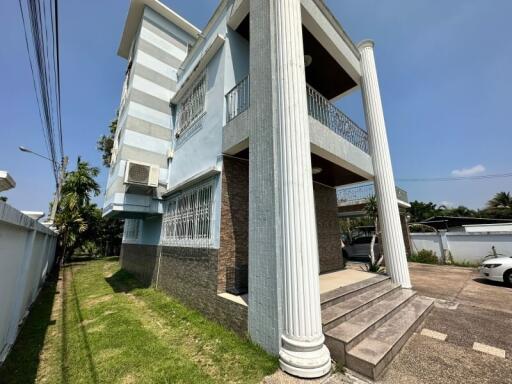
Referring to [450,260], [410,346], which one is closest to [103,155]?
[410,346]

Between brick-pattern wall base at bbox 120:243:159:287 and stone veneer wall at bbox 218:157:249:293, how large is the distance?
4244 millimetres

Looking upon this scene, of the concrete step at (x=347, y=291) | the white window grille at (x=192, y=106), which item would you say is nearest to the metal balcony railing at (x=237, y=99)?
the white window grille at (x=192, y=106)

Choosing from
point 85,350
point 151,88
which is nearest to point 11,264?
point 85,350

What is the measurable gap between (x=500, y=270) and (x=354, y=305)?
6720 millimetres

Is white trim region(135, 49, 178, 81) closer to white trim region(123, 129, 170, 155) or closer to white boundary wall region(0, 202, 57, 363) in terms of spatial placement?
white trim region(123, 129, 170, 155)

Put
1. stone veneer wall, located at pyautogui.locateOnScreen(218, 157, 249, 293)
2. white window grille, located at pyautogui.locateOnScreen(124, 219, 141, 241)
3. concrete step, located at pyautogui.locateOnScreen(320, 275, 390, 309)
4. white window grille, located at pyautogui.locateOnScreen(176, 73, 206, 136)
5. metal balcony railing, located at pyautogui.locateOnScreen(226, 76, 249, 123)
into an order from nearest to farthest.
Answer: concrete step, located at pyautogui.locateOnScreen(320, 275, 390, 309) < stone veneer wall, located at pyautogui.locateOnScreen(218, 157, 249, 293) < metal balcony railing, located at pyautogui.locateOnScreen(226, 76, 249, 123) < white window grille, located at pyautogui.locateOnScreen(176, 73, 206, 136) < white window grille, located at pyautogui.locateOnScreen(124, 219, 141, 241)

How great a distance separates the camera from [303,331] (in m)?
3.08

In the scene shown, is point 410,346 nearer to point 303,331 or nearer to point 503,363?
Result: point 503,363

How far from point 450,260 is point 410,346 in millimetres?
12242

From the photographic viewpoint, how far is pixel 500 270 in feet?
24.2

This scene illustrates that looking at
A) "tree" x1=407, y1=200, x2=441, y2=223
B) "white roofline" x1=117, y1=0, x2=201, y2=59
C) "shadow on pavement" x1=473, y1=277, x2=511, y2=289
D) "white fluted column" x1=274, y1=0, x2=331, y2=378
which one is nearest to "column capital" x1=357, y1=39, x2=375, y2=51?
"white fluted column" x1=274, y1=0, x2=331, y2=378

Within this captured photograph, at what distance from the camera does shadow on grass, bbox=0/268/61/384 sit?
10.5ft

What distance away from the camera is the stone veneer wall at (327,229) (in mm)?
7898

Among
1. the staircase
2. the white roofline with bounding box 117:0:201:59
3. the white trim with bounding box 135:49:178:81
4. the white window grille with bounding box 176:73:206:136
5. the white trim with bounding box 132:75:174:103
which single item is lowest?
the staircase
